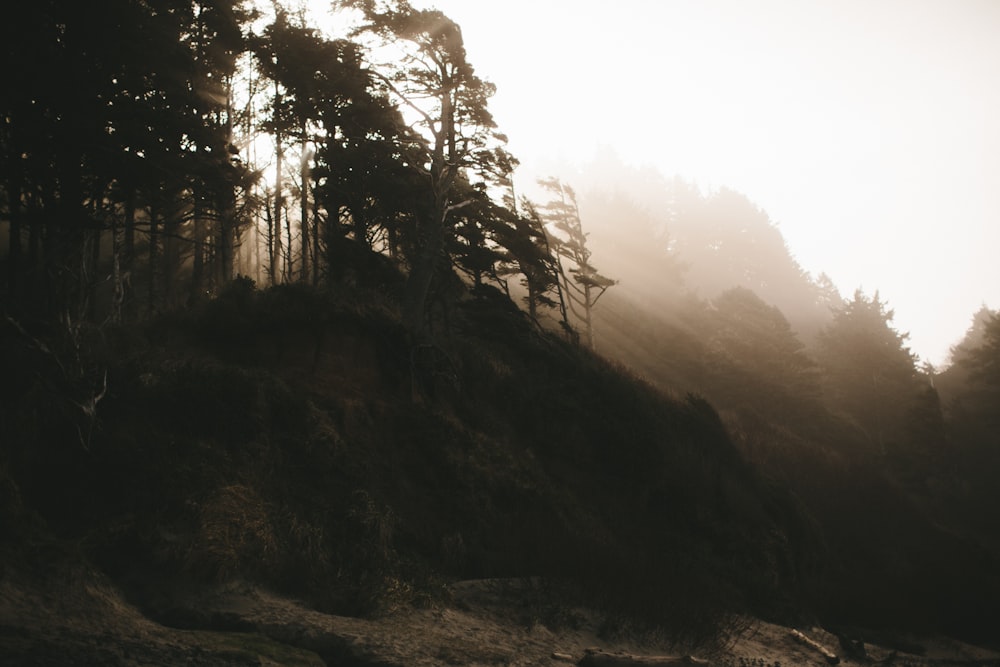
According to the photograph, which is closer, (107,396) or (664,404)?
(107,396)

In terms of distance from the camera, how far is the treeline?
10.7m

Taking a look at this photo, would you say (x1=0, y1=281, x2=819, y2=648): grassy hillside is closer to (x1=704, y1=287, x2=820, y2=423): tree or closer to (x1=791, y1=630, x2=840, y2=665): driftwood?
(x1=791, y1=630, x2=840, y2=665): driftwood

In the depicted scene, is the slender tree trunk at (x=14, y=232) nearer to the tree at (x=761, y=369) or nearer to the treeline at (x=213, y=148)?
the treeline at (x=213, y=148)

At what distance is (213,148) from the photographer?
1286 cm

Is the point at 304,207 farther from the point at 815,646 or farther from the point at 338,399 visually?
the point at 815,646

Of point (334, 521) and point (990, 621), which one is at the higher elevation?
point (334, 521)

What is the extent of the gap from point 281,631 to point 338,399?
6.11m

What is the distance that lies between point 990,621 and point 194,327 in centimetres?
2525

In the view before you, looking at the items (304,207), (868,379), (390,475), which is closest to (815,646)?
(390,475)

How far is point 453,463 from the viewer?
12.6 metres

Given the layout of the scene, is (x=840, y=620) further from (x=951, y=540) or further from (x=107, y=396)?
(x=107, y=396)

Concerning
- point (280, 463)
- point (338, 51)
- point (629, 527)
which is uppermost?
point (338, 51)

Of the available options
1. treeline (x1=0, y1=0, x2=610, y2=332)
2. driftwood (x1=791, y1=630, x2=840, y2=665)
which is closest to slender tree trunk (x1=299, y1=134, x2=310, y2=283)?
treeline (x1=0, y1=0, x2=610, y2=332)

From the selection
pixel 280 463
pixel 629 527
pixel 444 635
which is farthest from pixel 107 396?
pixel 629 527
